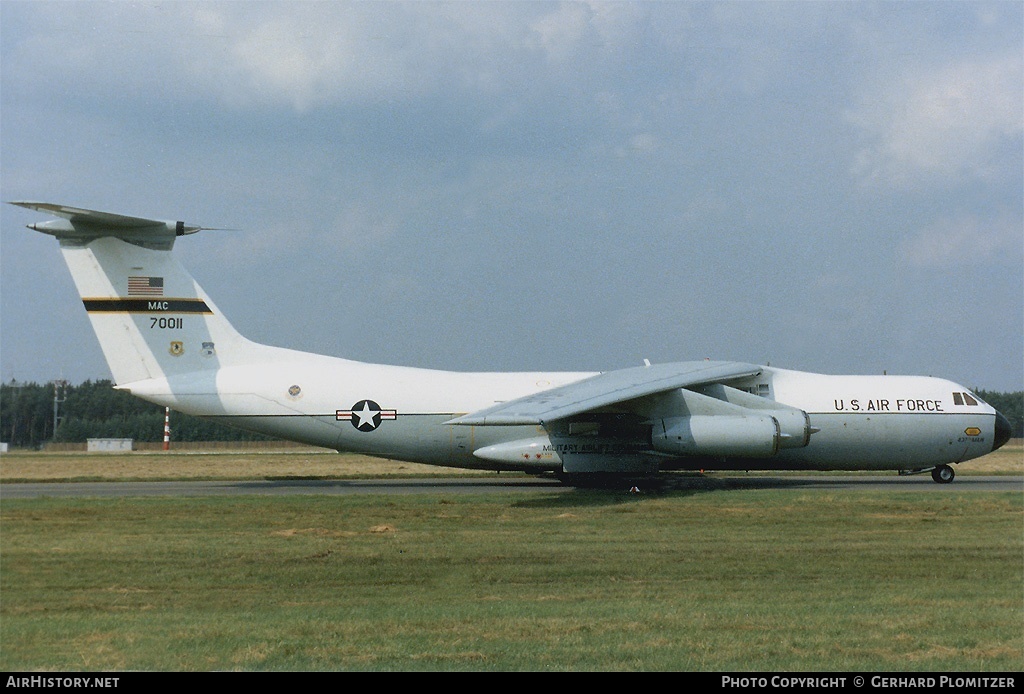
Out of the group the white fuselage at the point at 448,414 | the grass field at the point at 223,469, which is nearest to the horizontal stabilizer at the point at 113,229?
the white fuselage at the point at 448,414

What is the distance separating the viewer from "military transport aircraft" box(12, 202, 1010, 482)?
20.6m

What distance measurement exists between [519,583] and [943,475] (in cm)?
1618

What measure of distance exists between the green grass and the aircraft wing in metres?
1.72

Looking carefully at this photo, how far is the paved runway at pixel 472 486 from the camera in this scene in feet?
67.3

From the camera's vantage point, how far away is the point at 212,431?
6869cm

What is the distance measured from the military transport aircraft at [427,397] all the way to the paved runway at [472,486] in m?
0.56

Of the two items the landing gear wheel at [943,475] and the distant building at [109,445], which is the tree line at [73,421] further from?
the landing gear wheel at [943,475]

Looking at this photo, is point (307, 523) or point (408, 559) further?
point (307, 523)

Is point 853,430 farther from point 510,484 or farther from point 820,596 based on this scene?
point 820,596

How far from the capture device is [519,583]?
10.2 meters

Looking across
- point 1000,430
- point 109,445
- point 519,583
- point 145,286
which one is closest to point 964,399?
point 1000,430
